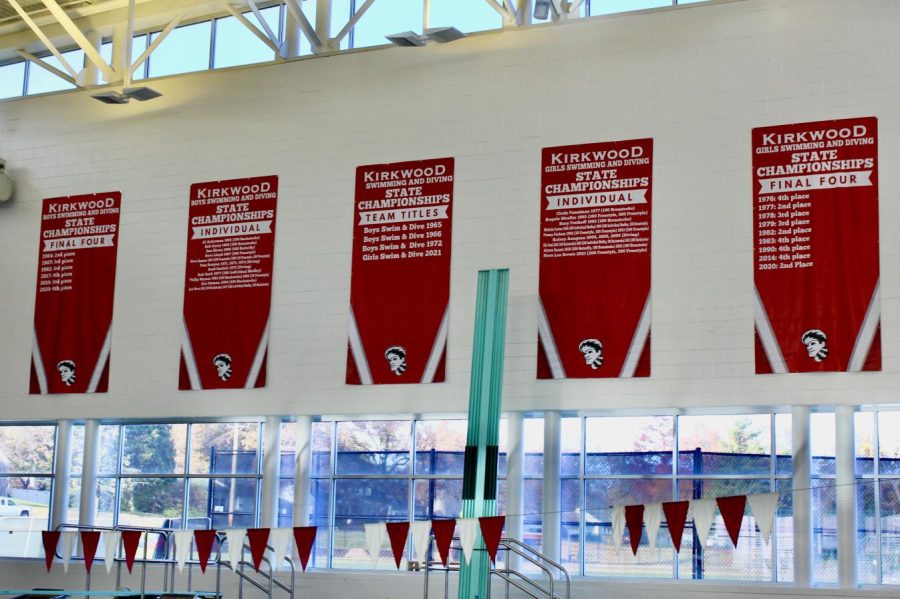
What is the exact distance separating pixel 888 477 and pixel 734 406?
6.72 ft

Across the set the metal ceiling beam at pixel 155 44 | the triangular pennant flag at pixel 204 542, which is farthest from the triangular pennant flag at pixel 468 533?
the metal ceiling beam at pixel 155 44

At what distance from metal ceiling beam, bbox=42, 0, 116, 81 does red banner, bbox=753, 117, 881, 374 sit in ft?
35.0

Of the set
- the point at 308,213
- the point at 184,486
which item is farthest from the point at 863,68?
the point at 184,486

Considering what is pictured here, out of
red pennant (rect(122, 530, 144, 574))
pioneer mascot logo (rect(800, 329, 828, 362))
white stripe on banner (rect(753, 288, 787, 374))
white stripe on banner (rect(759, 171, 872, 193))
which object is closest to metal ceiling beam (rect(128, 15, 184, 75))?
red pennant (rect(122, 530, 144, 574))

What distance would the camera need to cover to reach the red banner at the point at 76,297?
19.4 metres

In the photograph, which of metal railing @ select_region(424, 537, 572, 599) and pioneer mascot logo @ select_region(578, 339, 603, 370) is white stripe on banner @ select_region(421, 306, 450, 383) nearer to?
pioneer mascot logo @ select_region(578, 339, 603, 370)

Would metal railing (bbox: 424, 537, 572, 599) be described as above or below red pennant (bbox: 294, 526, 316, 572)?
below

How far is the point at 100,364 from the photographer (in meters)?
19.3

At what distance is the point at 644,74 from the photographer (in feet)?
54.2

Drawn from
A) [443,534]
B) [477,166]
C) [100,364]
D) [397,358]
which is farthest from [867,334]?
[100,364]

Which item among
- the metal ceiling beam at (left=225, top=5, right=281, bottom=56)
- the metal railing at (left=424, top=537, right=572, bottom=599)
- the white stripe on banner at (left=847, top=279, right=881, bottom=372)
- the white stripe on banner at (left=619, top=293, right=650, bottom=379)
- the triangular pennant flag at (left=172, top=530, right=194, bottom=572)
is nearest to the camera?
the white stripe on banner at (left=847, top=279, right=881, bottom=372)

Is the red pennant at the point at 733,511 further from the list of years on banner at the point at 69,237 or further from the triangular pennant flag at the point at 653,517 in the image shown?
the list of years on banner at the point at 69,237

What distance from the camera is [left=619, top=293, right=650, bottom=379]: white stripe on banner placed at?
623 inches

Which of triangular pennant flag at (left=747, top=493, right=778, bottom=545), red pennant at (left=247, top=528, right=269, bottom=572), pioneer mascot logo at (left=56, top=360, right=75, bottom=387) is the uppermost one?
pioneer mascot logo at (left=56, top=360, right=75, bottom=387)
